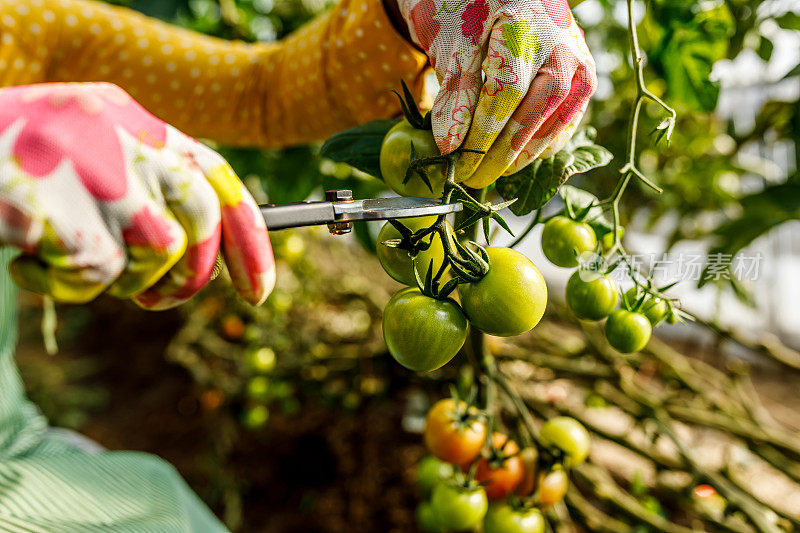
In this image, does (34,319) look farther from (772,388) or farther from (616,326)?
(772,388)

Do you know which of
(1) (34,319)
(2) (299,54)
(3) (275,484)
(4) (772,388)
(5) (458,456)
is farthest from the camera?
(1) (34,319)

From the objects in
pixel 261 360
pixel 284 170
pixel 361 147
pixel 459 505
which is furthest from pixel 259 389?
pixel 361 147

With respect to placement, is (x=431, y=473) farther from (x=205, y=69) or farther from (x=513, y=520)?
(x=205, y=69)

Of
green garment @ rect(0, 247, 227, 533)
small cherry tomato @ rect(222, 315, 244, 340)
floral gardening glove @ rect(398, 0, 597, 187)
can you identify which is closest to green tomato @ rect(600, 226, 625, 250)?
floral gardening glove @ rect(398, 0, 597, 187)

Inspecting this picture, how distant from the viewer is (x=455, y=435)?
0.54 metres

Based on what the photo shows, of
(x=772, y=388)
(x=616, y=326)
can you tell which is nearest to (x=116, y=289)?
(x=616, y=326)

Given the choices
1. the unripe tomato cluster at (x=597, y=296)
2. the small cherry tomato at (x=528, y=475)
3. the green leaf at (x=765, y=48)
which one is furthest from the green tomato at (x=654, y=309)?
the green leaf at (x=765, y=48)

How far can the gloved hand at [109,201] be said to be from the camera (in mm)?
269

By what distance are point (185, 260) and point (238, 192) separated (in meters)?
0.05

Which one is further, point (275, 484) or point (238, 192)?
point (275, 484)

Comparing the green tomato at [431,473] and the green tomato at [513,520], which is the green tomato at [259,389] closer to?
the green tomato at [431,473]

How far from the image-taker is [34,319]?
2252mm

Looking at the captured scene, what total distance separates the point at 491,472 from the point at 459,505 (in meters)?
0.05

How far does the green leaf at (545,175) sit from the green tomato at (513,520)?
33 cm
